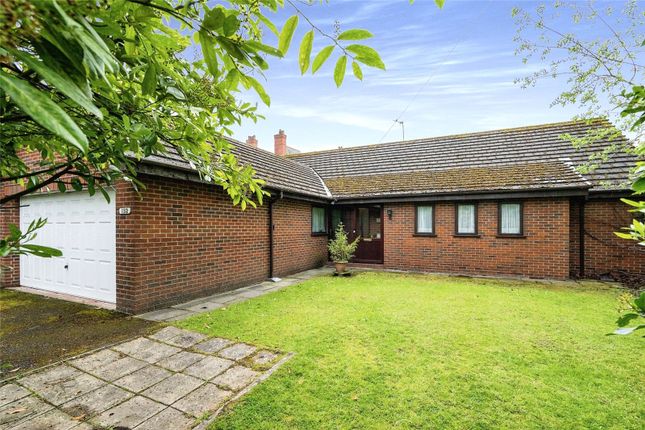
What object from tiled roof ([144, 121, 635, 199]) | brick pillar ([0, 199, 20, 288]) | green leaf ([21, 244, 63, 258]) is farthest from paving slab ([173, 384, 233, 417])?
brick pillar ([0, 199, 20, 288])

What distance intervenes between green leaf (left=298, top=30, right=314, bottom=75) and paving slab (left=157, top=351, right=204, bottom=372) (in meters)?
3.90

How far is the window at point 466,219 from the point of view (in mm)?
10617

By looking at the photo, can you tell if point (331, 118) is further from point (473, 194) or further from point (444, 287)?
point (444, 287)

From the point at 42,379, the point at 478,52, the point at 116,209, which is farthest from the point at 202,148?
the point at 478,52

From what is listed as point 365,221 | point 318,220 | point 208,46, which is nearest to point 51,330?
point 208,46

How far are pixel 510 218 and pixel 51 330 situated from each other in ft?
39.4

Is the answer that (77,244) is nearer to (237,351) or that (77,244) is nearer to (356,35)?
(237,351)

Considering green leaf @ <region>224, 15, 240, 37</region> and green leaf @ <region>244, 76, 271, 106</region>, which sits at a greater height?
green leaf @ <region>224, 15, 240, 37</region>

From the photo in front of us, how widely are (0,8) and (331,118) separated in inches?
714

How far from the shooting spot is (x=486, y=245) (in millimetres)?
10367

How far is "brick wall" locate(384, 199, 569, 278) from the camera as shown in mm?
9523

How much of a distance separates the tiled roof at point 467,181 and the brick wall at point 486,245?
59cm

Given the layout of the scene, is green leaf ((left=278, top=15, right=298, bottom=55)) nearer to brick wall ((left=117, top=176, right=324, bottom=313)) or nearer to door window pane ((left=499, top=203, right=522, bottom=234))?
brick wall ((left=117, top=176, right=324, bottom=313))

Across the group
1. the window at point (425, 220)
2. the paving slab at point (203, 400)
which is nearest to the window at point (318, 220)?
the window at point (425, 220)
